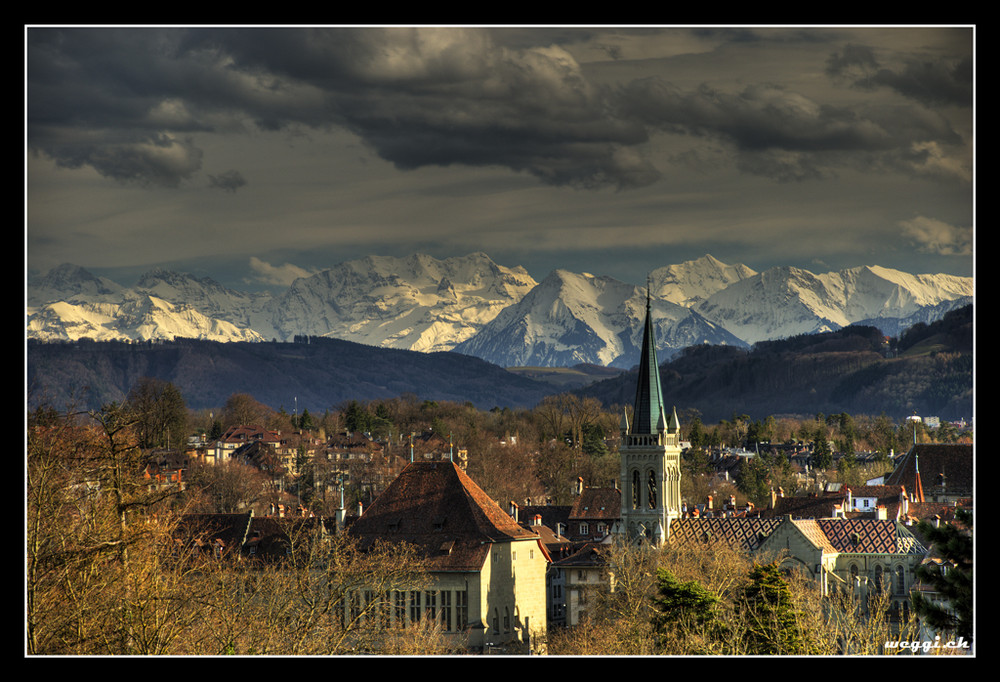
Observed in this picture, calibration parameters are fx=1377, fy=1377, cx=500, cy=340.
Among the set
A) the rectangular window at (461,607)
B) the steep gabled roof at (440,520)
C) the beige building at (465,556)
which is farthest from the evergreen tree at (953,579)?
the steep gabled roof at (440,520)

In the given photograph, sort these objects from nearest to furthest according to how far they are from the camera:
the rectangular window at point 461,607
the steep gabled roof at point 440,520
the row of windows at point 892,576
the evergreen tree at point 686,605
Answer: the evergreen tree at point 686,605 < the rectangular window at point 461,607 < the steep gabled roof at point 440,520 < the row of windows at point 892,576

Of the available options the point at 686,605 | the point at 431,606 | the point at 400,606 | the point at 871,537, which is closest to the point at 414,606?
the point at 431,606

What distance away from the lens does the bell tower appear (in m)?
90.4

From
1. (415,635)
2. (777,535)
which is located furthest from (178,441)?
(415,635)

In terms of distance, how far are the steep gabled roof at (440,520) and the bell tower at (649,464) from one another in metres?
18.6

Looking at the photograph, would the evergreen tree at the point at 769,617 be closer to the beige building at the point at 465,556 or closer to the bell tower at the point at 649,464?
the beige building at the point at 465,556

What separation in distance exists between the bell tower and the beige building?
17291 millimetres

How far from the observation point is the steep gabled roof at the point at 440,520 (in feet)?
226

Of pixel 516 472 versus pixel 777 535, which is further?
pixel 516 472

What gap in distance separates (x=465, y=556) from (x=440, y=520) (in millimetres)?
3683

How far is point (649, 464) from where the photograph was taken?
93312 mm
